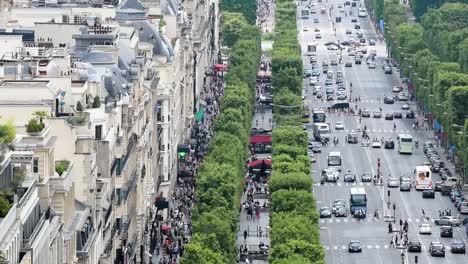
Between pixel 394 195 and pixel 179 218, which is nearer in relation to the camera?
pixel 179 218

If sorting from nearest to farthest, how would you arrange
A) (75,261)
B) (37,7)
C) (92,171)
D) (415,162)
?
1. (75,261)
2. (92,171)
3. (37,7)
4. (415,162)

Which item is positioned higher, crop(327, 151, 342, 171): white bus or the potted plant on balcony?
the potted plant on balcony

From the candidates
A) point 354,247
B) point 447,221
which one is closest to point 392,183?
point 447,221

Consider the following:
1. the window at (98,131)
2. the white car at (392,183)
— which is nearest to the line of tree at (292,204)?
the white car at (392,183)

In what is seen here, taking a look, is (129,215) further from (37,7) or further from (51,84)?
(37,7)

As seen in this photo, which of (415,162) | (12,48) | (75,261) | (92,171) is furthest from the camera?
(415,162)

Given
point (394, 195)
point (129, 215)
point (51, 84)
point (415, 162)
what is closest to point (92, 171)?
point (51, 84)

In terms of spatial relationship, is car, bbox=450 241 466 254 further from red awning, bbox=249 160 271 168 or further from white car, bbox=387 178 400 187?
red awning, bbox=249 160 271 168

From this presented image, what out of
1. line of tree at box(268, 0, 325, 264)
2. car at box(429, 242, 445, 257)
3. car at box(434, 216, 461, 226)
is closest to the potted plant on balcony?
line of tree at box(268, 0, 325, 264)

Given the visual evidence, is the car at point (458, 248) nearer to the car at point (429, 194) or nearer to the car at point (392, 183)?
the car at point (429, 194)
